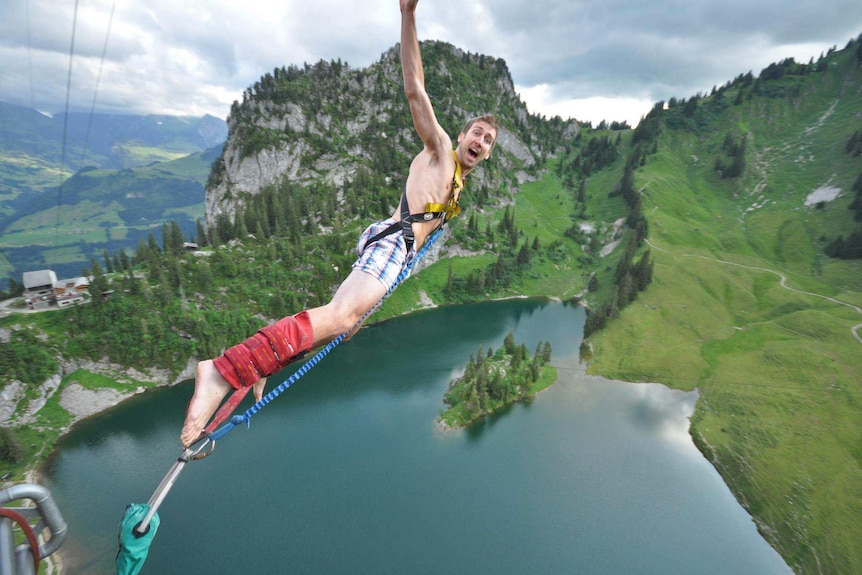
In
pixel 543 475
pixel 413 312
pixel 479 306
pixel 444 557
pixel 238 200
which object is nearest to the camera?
pixel 444 557

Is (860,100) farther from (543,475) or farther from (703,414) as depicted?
(543,475)

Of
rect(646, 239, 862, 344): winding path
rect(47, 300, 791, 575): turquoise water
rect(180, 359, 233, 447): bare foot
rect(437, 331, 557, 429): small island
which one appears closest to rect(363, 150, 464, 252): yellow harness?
rect(180, 359, 233, 447): bare foot

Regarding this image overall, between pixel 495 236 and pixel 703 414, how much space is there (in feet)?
196

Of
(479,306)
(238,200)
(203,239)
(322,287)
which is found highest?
(238,200)

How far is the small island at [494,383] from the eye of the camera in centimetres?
3956

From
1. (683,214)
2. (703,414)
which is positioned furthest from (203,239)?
(683,214)

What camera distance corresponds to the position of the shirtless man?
9.93ft

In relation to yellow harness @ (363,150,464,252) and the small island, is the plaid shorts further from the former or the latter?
the small island

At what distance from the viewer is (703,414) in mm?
42594

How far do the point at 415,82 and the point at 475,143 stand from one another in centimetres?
98

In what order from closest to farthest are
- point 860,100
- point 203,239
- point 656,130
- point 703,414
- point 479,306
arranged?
point 703,414 → point 203,239 → point 479,306 → point 860,100 → point 656,130

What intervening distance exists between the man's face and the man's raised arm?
0.84 ft

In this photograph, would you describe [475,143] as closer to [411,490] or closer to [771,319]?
[411,490]

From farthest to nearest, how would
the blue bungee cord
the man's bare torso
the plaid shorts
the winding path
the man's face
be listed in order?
the winding path → the man's face → the man's bare torso → the plaid shorts → the blue bungee cord
